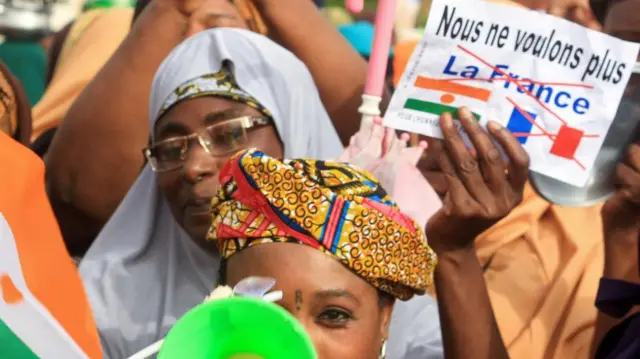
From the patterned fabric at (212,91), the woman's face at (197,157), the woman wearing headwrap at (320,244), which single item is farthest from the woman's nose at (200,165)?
the woman wearing headwrap at (320,244)

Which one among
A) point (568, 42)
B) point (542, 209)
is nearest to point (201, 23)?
point (542, 209)

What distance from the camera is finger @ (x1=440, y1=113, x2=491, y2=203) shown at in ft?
6.15

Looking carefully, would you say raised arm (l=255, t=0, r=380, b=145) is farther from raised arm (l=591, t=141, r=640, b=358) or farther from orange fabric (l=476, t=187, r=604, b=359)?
raised arm (l=591, t=141, r=640, b=358)

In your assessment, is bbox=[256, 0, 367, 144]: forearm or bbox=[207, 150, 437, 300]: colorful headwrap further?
bbox=[256, 0, 367, 144]: forearm

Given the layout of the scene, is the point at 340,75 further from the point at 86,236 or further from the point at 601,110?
the point at 601,110

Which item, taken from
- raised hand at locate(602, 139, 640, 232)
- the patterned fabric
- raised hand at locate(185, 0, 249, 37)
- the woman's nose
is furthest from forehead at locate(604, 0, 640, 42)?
raised hand at locate(185, 0, 249, 37)

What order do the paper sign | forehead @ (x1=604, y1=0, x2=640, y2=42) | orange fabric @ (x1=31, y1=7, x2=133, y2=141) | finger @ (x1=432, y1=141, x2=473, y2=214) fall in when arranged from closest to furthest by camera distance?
1. the paper sign
2. finger @ (x1=432, y1=141, x2=473, y2=214)
3. forehead @ (x1=604, y1=0, x2=640, y2=42)
4. orange fabric @ (x1=31, y1=7, x2=133, y2=141)

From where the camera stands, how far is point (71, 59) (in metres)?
3.61

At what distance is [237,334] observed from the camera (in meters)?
1.23

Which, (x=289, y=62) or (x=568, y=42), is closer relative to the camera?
(x=568, y=42)

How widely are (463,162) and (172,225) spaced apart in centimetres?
98

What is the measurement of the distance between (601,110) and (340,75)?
3.88 ft

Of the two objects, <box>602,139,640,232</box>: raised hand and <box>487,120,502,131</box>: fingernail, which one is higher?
<box>487,120,502,131</box>: fingernail

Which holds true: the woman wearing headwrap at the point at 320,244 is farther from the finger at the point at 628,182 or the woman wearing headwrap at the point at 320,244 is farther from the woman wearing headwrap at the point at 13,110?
the woman wearing headwrap at the point at 13,110
